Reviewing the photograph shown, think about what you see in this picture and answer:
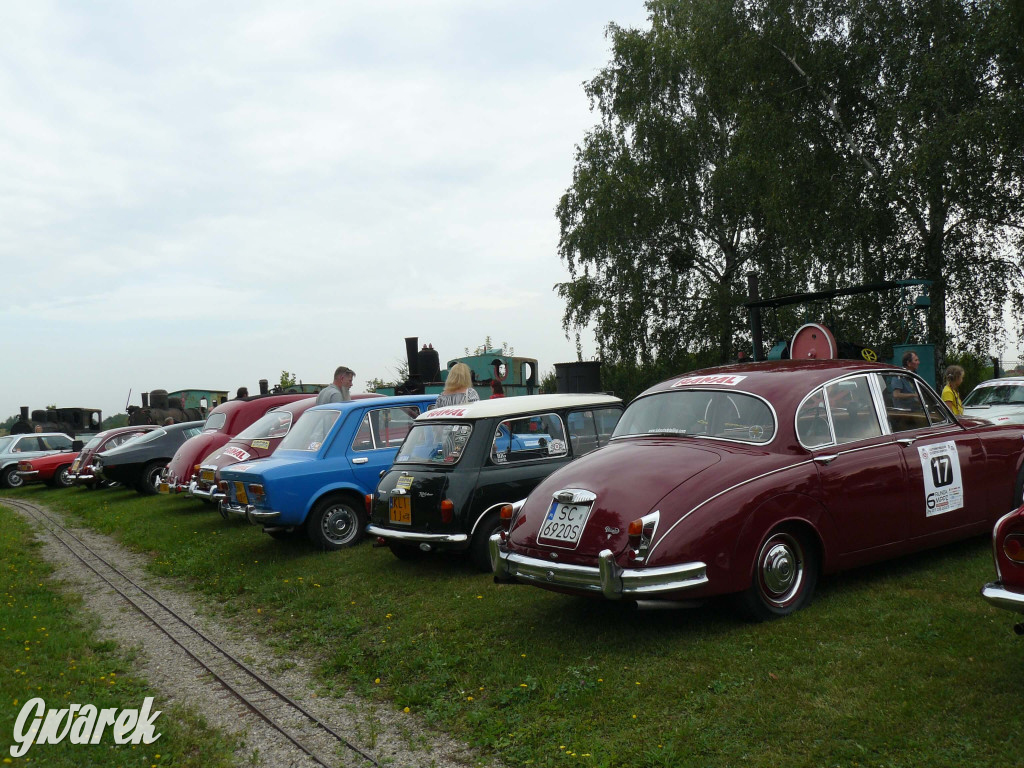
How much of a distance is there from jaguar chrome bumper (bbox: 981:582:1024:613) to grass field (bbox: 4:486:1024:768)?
0.47 m

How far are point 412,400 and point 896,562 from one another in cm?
593

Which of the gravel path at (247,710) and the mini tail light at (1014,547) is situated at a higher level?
the mini tail light at (1014,547)

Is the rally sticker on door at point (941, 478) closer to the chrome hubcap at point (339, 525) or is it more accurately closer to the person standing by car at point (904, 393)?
the person standing by car at point (904, 393)

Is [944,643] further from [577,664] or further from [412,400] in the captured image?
[412,400]

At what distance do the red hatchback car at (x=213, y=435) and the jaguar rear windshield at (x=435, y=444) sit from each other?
19.9ft

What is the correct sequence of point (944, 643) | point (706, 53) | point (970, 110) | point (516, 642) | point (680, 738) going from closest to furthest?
point (680, 738), point (944, 643), point (516, 642), point (970, 110), point (706, 53)

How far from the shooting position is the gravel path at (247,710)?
14.6ft

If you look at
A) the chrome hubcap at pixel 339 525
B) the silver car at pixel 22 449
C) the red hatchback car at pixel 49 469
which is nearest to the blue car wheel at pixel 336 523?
the chrome hubcap at pixel 339 525

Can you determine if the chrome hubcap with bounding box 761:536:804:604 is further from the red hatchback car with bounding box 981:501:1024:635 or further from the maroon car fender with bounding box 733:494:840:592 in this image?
the red hatchback car with bounding box 981:501:1024:635

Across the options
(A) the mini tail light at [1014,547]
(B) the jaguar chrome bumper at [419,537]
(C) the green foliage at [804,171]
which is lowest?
(B) the jaguar chrome bumper at [419,537]

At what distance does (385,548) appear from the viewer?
9773 mm


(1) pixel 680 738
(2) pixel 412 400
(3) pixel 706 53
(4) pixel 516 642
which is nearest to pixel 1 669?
(4) pixel 516 642

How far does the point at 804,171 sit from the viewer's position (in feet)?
78.4

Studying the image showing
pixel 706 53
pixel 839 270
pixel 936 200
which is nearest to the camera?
pixel 936 200
